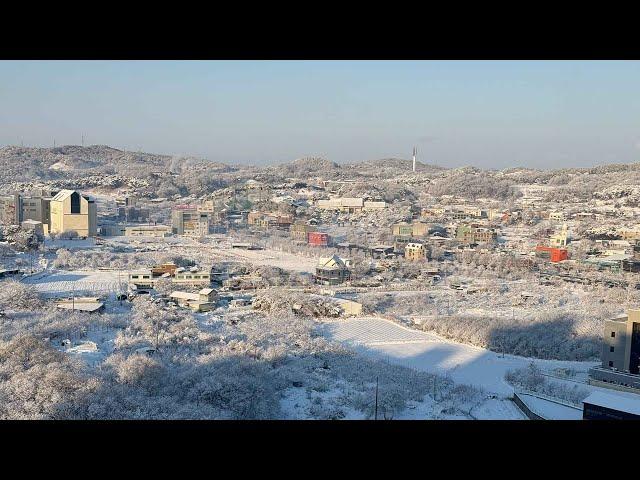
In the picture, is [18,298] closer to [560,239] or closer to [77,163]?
[560,239]

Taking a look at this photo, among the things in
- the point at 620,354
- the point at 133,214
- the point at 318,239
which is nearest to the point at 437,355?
the point at 620,354

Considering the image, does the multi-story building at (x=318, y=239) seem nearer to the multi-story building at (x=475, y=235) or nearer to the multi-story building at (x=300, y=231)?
the multi-story building at (x=300, y=231)

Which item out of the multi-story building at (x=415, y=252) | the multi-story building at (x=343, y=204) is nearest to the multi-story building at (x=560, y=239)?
the multi-story building at (x=415, y=252)

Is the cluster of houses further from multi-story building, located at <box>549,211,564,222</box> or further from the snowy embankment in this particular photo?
multi-story building, located at <box>549,211,564,222</box>

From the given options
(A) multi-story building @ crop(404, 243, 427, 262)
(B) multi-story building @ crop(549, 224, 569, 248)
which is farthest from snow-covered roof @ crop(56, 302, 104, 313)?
(B) multi-story building @ crop(549, 224, 569, 248)

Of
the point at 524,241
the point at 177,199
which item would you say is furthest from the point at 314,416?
the point at 177,199

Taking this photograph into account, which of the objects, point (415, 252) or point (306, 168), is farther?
point (306, 168)

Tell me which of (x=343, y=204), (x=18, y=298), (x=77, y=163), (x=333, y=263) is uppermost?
(x=77, y=163)
